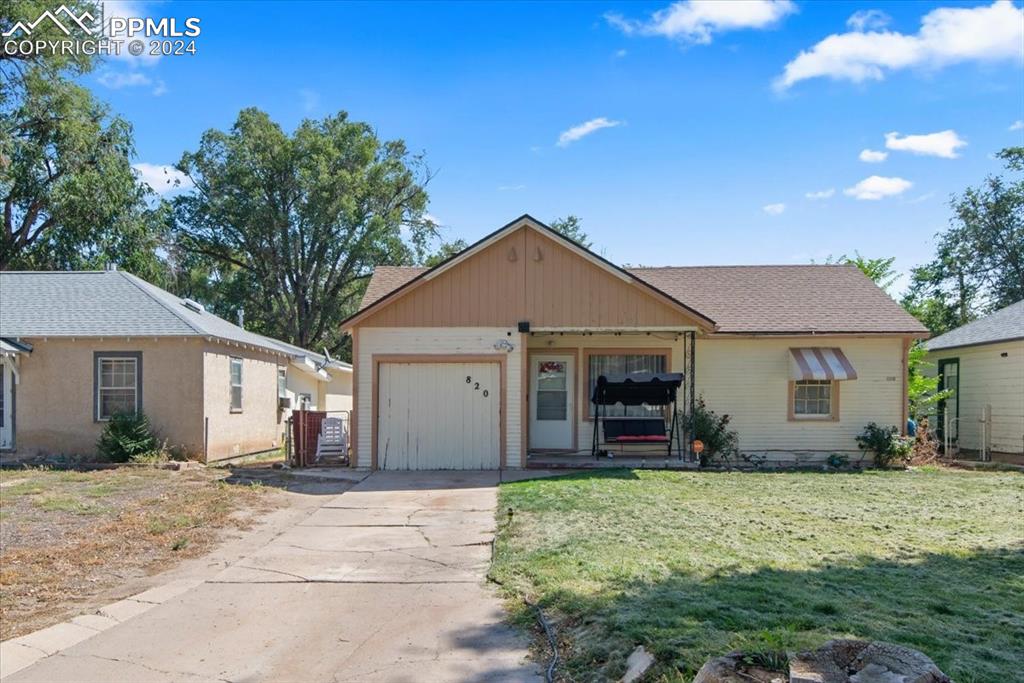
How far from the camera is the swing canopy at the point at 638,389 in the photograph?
13432 millimetres

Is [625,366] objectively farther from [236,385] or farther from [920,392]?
[236,385]

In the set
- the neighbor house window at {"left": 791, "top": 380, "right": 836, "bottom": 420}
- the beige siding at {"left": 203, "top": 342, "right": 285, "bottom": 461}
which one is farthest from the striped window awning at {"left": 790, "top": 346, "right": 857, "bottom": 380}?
the beige siding at {"left": 203, "top": 342, "right": 285, "bottom": 461}

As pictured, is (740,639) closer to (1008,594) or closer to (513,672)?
(513,672)

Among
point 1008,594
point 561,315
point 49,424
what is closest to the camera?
point 1008,594

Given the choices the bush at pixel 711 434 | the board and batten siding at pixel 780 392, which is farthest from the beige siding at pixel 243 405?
the board and batten siding at pixel 780 392

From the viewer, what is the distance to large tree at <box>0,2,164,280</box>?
2516 centimetres

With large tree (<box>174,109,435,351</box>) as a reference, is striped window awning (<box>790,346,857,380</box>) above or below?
below

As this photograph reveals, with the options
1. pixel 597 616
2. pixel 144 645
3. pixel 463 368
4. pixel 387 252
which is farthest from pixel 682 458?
pixel 387 252

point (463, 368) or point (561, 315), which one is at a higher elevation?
point (561, 315)

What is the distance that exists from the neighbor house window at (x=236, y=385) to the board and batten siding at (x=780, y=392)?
1045cm

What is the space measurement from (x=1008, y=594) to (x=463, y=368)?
9.36m

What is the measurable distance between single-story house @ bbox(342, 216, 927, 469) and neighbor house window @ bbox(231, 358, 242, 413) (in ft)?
12.6

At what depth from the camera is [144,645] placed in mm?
5195

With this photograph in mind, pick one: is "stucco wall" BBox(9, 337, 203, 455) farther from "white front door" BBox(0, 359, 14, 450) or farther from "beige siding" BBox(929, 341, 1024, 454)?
"beige siding" BBox(929, 341, 1024, 454)
